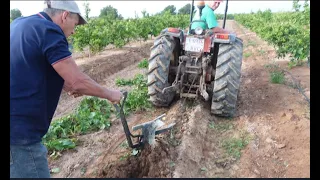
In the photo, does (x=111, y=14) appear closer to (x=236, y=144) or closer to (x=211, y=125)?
(x=211, y=125)

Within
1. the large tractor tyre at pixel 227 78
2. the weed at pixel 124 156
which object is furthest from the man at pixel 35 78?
the large tractor tyre at pixel 227 78

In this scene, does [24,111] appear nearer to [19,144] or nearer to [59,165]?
[19,144]

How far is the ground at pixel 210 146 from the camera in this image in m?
3.57

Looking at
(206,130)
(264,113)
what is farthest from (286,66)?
(206,130)

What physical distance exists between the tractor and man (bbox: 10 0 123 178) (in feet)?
8.91

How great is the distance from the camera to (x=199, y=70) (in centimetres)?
523

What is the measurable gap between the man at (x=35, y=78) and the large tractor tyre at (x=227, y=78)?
303 centimetres

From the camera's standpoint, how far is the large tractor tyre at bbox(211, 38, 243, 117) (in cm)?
494

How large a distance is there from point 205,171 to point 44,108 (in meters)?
2.19

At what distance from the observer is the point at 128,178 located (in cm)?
332

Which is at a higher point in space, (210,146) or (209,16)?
(209,16)

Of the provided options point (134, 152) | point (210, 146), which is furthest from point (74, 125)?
point (210, 146)

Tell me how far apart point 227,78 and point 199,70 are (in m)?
0.55

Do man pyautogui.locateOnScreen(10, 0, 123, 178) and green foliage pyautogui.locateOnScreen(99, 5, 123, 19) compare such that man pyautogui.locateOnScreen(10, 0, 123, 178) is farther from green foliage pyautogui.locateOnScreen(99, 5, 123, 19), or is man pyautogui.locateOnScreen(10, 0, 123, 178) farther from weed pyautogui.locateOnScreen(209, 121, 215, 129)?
green foliage pyautogui.locateOnScreen(99, 5, 123, 19)
